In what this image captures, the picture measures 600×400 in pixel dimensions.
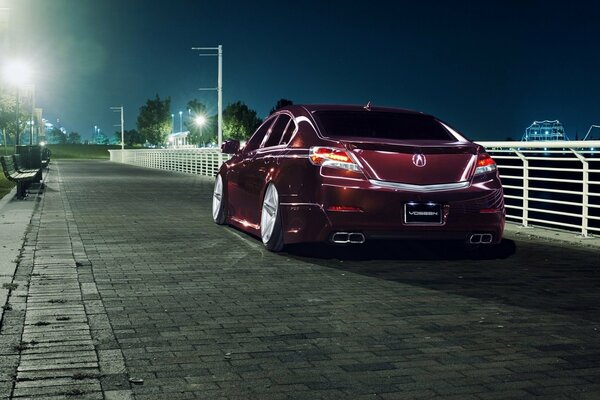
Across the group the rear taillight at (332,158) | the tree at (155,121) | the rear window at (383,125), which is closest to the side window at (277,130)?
the rear window at (383,125)

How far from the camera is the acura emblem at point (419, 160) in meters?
9.23

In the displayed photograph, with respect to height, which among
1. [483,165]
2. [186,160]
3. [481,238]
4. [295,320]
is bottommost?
[295,320]

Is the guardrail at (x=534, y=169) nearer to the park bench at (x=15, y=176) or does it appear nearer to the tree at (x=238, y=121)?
the park bench at (x=15, y=176)

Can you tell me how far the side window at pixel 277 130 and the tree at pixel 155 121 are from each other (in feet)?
467

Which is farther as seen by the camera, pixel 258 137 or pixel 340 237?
pixel 258 137

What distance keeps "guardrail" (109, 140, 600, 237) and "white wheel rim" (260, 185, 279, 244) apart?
12.2 ft

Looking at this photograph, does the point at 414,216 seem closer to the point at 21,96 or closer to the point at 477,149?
the point at 477,149

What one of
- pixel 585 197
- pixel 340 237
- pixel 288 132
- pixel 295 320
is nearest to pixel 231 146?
pixel 288 132

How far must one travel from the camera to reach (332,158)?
30.6 feet

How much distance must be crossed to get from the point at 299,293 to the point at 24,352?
2738 millimetres

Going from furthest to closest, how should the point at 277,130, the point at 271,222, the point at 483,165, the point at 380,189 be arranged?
the point at 277,130
the point at 271,222
the point at 483,165
the point at 380,189

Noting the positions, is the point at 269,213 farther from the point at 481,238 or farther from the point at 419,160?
the point at 481,238

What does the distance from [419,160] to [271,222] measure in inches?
76.5

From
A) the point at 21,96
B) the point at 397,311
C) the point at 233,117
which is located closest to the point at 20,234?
the point at 397,311
